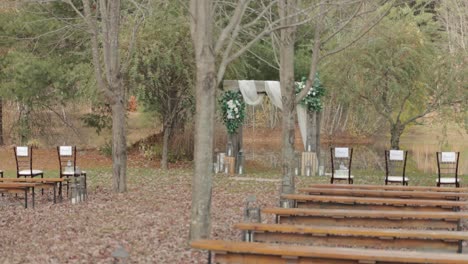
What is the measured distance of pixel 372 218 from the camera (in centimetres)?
942

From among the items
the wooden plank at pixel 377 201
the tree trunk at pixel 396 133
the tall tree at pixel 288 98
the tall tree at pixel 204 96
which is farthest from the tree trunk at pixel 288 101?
the tree trunk at pixel 396 133

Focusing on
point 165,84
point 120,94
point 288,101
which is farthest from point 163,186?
point 165,84

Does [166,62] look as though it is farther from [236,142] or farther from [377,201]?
[377,201]

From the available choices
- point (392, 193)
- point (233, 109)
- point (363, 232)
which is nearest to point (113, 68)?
point (392, 193)

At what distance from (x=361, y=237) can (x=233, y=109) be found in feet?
43.1

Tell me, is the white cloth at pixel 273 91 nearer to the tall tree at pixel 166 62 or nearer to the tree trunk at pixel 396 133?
the tall tree at pixel 166 62

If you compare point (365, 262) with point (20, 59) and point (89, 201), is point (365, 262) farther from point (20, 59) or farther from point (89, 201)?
point (20, 59)

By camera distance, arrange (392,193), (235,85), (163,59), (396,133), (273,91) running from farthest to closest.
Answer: (273,91)
(235,85)
(163,59)
(396,133)
(392,193)

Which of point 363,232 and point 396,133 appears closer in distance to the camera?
point 363,232

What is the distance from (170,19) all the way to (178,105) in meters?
2.60

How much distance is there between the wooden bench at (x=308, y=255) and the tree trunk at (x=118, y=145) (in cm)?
777

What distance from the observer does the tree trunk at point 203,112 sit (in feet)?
29.2

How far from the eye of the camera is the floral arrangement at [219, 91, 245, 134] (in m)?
21.1

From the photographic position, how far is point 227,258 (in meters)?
7.02
